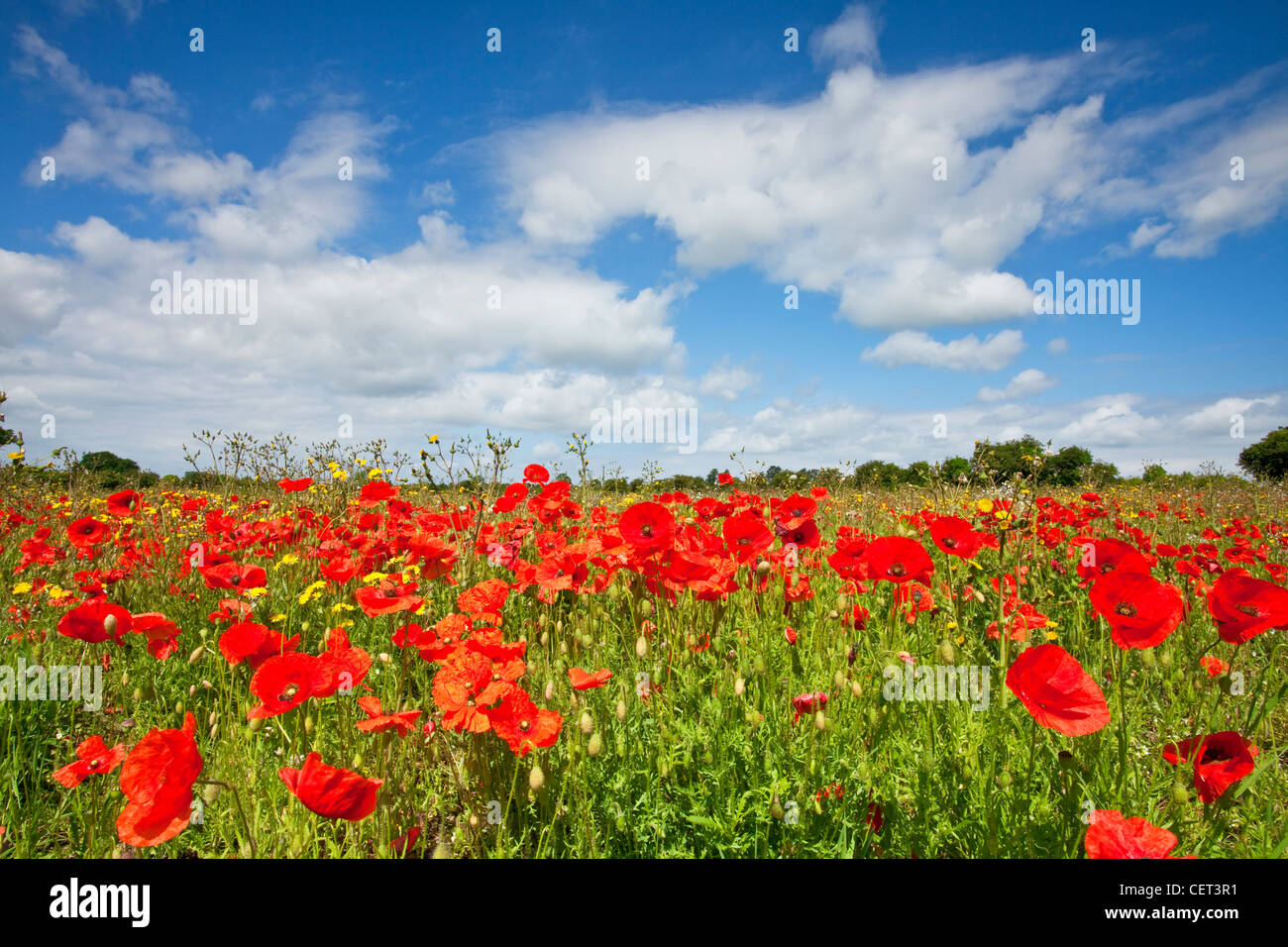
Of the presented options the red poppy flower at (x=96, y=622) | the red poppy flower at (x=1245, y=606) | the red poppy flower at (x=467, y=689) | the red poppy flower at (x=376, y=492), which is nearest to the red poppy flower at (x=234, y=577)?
the red poppy flower at (x=96, y=622)

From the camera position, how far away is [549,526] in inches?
152

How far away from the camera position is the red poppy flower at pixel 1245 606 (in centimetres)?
139

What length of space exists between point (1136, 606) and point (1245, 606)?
0.46m

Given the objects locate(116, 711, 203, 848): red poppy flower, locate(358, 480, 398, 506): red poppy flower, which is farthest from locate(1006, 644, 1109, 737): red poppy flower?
locate(358, 480, 398, 506): red poppy flower

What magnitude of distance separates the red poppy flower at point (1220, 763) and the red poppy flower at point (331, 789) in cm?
173

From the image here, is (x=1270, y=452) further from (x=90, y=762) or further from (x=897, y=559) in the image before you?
(x=90, y=762)

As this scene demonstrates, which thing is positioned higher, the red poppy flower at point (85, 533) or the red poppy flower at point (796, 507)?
the red poppy flower at point (796, 507)

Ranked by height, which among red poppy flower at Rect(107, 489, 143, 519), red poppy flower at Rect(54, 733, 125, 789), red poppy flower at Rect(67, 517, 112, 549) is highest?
red poppy flower at Rect(107, 489, 143, 519)

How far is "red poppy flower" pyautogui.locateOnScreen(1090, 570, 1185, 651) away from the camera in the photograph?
1.25 meters

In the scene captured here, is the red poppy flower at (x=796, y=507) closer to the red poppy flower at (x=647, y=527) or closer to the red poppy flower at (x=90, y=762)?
the red poppy flower at (x=647, y=527)

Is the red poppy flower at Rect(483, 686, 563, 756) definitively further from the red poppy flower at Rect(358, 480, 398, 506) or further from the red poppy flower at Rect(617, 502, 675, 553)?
the red poppy flower at Rect(358, 480, 398, 506)

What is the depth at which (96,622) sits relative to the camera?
181 centimetres

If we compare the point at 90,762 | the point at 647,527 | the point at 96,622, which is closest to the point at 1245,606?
the point at 647,527

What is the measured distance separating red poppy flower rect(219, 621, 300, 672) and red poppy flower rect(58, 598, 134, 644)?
54 cm
